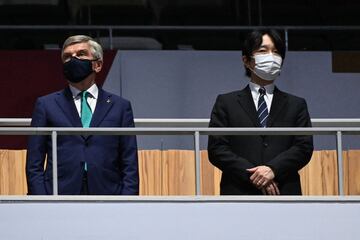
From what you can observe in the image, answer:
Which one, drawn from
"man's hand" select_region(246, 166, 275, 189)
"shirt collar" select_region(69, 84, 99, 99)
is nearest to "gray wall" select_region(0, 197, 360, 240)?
"man's hand" select_region(246, 166, 275, 189)

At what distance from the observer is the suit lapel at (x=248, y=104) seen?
263 inches

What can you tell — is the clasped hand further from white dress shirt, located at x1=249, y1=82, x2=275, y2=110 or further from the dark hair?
the dark hair

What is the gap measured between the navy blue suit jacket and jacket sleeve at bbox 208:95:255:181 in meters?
0.36

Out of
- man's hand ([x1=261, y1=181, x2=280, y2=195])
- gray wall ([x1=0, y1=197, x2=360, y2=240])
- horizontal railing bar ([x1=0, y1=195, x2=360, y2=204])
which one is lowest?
gray wall ([x1=0, y1=197, x2=360, y2=240])

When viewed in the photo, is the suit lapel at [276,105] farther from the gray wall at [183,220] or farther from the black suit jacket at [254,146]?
the gray wall at [183,220]

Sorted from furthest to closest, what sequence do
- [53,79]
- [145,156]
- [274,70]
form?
[53,79] → [145,156] → [274,70]

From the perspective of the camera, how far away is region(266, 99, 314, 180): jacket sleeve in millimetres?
6535

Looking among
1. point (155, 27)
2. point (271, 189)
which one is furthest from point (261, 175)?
point (155, 27)

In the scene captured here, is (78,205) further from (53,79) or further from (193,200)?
(53,79)

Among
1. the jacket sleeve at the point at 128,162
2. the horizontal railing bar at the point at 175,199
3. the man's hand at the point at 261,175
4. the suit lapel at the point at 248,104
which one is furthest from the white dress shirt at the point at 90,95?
the man's hand at the point at 261,175

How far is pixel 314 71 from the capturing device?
9.89m

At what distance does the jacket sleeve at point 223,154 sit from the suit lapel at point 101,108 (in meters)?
0.49

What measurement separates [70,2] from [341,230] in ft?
12.6

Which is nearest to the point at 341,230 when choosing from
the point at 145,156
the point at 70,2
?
the point at 145,156
